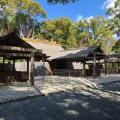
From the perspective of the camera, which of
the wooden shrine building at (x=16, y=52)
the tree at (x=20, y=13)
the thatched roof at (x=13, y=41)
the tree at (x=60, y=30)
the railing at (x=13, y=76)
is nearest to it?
the wooden shrine building at (x=16, y=52)

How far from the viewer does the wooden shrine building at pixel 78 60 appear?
2300 cm

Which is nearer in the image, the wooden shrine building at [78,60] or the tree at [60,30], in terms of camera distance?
the wooden shrine building at [78,60]

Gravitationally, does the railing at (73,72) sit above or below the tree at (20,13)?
below

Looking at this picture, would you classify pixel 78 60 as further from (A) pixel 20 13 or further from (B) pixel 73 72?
(A) pixel 20 13

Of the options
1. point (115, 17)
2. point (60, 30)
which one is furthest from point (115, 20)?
point (60, 30)

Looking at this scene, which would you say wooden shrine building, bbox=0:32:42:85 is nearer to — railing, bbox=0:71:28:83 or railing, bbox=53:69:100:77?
railing, bbox=0:71:28:83

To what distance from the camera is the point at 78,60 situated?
82.6 ft

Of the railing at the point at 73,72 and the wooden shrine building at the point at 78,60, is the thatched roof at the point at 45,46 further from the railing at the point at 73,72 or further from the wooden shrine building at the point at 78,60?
the railing at the point at 73,72

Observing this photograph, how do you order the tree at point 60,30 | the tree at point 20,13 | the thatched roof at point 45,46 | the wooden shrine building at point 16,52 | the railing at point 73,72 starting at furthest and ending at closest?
the tree at point 60,30, the tree at point 20,13, the thatched roof at point 45,46, the railing at point 73,72, the wooden shrine building at point 16,52

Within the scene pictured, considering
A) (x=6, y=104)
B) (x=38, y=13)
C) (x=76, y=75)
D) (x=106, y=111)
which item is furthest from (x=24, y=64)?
(x=38, y=13)

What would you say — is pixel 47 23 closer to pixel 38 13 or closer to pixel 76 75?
pixel 38 13

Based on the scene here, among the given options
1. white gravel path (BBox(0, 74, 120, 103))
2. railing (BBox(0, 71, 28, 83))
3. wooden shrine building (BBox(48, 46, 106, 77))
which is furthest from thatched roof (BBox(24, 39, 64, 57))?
white gravel path (BBox(0, 74, 120, 103))

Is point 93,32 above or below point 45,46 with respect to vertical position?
above

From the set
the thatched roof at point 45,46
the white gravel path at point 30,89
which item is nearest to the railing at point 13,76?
the white gravel path at point 30,89
